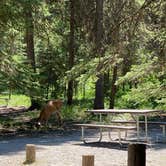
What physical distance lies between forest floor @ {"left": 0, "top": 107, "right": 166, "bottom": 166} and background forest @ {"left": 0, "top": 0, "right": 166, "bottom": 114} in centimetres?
147

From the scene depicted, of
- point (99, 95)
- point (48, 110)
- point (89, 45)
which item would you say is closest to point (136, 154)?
point (48, 110)

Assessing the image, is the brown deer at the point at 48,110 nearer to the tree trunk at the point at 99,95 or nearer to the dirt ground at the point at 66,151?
the dirt ground at the point at 66,151

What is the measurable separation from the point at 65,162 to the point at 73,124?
9.37m

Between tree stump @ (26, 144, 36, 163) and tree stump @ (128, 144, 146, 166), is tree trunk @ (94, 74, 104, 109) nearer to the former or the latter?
tree stump @ (26, 144, 36, 163)

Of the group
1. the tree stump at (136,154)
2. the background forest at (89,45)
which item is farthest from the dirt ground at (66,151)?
the tree stump at (136,154)

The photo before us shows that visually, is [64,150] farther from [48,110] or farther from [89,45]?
[89,45]

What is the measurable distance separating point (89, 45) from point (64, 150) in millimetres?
11263

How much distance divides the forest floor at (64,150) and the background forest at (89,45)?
1472mm

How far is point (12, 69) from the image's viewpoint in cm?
1734

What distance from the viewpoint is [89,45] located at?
23891 mm

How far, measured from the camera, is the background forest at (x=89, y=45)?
7754mm

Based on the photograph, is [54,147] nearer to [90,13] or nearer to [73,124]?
[73,124]

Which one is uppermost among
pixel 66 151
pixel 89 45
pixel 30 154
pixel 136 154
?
pixel 89 45

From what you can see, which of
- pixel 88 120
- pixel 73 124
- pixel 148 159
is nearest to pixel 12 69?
pixel 73 124
